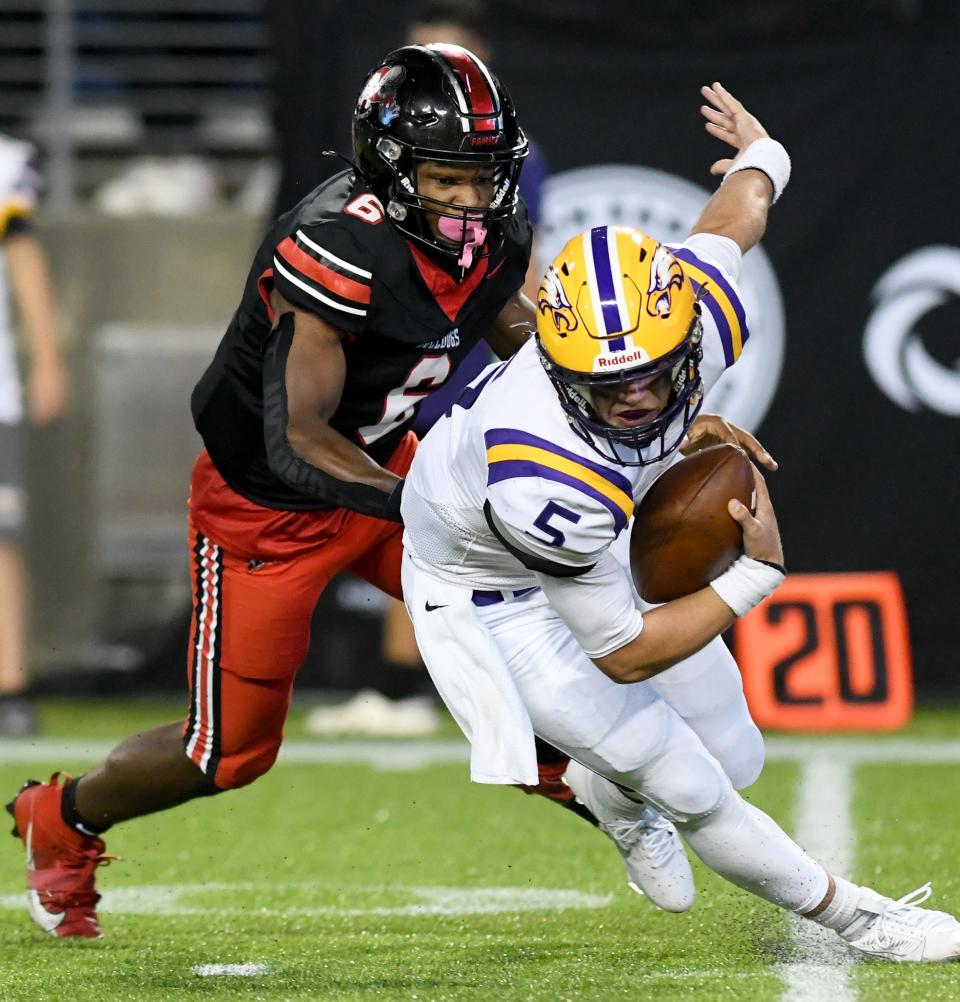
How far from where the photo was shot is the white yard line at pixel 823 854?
2889 millimetres

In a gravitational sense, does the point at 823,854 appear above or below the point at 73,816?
below

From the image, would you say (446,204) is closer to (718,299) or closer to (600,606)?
(718,299)

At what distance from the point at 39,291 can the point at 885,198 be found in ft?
8.86

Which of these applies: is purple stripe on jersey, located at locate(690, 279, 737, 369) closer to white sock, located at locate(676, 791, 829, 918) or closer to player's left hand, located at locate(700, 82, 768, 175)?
player's left hand, located at locate(700, 82, 768, 175)

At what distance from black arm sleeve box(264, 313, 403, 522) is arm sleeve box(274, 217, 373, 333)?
0.21 feet

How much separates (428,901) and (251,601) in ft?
2.32

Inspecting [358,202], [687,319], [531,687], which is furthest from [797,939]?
[358,202]

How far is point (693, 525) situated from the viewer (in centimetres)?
292

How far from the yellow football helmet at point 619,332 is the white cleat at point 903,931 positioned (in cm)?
81

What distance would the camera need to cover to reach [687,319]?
112 inches

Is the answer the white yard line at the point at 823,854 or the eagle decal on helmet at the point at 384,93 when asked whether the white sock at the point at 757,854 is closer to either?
the white yard line at the point at 823,854

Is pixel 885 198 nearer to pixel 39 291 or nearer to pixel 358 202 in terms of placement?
pixel 39 291

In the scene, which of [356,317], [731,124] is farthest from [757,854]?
[731,124]

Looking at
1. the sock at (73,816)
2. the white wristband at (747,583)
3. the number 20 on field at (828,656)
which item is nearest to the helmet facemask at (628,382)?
the white wristband at (747,583)
